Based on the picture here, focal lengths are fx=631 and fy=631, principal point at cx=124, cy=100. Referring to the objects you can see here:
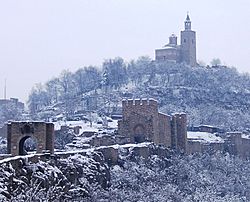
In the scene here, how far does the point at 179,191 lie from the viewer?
36.3 metres

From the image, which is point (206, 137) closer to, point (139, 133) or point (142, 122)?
point (139, 133)

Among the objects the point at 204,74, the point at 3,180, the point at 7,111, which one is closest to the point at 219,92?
the point at 204,74

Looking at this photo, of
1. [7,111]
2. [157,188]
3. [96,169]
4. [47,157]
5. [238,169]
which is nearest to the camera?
[47,157]

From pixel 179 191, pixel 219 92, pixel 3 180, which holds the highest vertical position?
pixel 219 92

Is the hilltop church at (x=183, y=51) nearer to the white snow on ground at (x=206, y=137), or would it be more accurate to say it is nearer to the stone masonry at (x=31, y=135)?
the white snow on ground at (x=206, y=137)

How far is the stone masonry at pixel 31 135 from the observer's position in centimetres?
2786

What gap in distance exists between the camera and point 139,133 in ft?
139

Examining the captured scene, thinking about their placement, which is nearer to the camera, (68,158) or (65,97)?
(68,158)

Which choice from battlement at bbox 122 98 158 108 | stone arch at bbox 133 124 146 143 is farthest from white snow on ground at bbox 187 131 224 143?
battlement at bbox 122 98 158 108

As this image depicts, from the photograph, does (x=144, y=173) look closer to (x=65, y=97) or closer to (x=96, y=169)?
(x=96, y=169)

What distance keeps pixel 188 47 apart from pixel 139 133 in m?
55.0

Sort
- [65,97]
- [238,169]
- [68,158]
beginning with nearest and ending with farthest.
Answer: [68,158]
[238,169]
[65,97]

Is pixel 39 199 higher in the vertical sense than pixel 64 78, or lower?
lower

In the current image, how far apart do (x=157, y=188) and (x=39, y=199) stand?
48.5 ft
